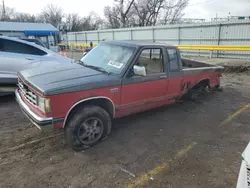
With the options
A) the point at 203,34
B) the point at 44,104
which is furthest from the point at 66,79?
the point at 203,34

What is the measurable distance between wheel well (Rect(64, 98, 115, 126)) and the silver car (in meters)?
2.69

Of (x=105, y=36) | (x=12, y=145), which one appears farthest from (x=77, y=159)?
(x=105, y=36)

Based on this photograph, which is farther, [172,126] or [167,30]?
[167,30]

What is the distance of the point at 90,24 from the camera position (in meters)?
55.5

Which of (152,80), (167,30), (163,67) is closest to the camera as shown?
(152,80)

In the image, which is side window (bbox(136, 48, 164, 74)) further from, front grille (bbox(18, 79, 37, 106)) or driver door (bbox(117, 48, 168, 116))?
front grille (bbox(18, 79, 37, 106))

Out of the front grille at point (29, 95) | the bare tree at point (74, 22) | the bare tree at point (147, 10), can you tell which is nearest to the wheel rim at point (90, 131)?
the front grille at point (29, 95)

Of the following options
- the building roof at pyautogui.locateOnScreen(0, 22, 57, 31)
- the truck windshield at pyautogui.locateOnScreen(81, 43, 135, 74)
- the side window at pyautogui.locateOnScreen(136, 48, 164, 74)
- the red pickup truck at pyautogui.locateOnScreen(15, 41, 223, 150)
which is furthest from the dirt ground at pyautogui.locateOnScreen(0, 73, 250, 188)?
the building roof at pyautogui.locateOnScreen(0, 22, 57, 31)

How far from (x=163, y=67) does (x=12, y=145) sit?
3320mm

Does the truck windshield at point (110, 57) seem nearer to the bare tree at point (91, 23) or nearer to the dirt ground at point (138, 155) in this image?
the dirt ground at point (138, 155)

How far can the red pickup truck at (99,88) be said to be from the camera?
122 inches

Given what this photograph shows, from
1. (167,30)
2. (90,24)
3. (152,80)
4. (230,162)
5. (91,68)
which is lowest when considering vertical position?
(230,162)

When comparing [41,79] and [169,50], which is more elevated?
[169,50]

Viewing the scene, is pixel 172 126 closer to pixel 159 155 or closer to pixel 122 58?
pixel 159 155
